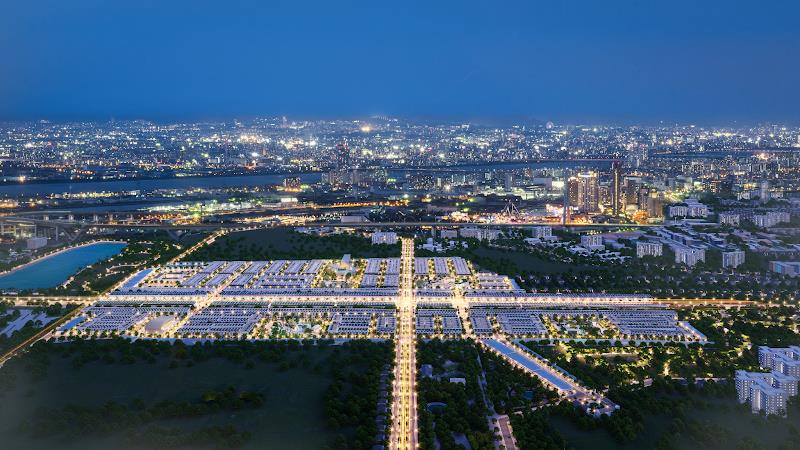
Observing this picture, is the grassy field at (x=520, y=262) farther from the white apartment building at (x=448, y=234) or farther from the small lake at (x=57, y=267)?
the small lake at (x=57, y=267)

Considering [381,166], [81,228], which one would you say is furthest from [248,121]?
[81,228]

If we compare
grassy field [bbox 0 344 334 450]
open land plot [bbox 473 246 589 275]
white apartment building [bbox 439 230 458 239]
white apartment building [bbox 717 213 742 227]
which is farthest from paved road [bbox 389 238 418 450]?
white apartment building [bbox 717 213 742 227]

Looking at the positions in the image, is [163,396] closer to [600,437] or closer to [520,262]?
[600,437]

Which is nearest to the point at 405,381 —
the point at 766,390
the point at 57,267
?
the point at 766,390

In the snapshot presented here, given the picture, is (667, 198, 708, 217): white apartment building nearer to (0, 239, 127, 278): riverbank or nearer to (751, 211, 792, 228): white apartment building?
(751, 211, 792, 228): white apartment building

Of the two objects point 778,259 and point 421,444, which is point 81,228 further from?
point 778,259
